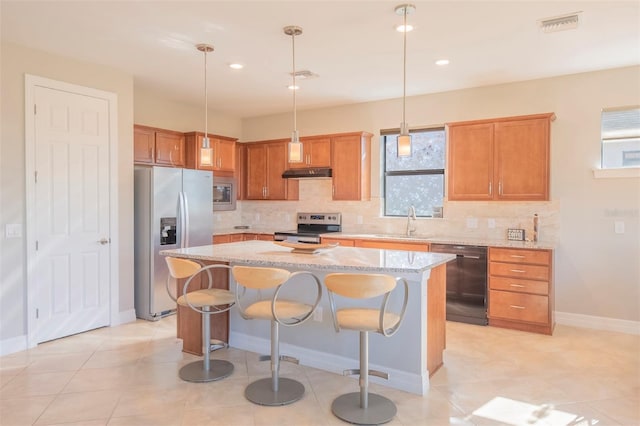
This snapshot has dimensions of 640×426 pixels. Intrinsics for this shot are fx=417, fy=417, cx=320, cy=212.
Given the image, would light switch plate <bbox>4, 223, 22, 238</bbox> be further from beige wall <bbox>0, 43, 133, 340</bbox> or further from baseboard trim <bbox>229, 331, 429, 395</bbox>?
baseboard trim <bbox>229, 331, 429, 395</bbox>

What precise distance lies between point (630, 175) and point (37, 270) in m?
5.92

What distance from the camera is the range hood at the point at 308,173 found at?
5.88 metres

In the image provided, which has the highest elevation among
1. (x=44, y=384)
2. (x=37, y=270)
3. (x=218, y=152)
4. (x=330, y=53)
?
(x=330, y=53)

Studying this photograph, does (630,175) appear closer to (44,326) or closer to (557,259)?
(557,259)

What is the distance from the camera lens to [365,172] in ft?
18.9

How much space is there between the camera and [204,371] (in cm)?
322

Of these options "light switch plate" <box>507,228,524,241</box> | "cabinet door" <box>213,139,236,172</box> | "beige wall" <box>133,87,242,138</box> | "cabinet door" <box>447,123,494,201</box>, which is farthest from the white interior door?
"light switch plate" <box>507,228,524,241</box>

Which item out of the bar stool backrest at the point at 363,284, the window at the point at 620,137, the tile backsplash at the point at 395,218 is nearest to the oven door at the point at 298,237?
the tile backsplash at the point at 395,218

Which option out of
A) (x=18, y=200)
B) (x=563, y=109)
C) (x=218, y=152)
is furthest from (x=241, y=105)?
(x=563, y=109)

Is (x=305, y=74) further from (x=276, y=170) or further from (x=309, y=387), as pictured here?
(x=309, y=387)

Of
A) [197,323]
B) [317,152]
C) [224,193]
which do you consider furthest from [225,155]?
[197,323]

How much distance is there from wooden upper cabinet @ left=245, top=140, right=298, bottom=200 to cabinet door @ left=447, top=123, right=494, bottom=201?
2.46m

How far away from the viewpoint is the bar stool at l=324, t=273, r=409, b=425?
2.42 metres

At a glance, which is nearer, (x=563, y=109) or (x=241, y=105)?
(x=563, y=109)
